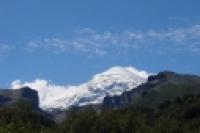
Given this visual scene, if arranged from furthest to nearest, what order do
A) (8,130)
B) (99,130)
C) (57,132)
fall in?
1. (99,130)
2. (57,132)
3. (8,130)

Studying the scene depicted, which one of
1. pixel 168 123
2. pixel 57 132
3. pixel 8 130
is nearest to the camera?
pixel 8 130

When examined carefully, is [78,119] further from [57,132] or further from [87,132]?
[57,132]

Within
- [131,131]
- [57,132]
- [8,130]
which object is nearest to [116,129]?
[131,131]

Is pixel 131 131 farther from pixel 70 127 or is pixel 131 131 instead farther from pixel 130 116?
pixel 70 127

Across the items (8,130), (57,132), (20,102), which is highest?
(20,102)

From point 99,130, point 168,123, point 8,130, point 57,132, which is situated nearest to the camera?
point 8,130

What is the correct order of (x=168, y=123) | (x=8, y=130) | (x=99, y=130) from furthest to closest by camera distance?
(x=168, y=123), (x=99, y=130), (x=8, y=130)

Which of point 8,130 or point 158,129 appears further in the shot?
point 158,129

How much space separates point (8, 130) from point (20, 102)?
16214 cm

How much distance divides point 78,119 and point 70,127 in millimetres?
4246

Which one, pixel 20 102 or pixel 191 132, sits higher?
pixel 20 102

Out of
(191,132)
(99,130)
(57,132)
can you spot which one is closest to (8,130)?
(57,132)

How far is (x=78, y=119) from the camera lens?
18488 cm

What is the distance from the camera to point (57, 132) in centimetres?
16875
